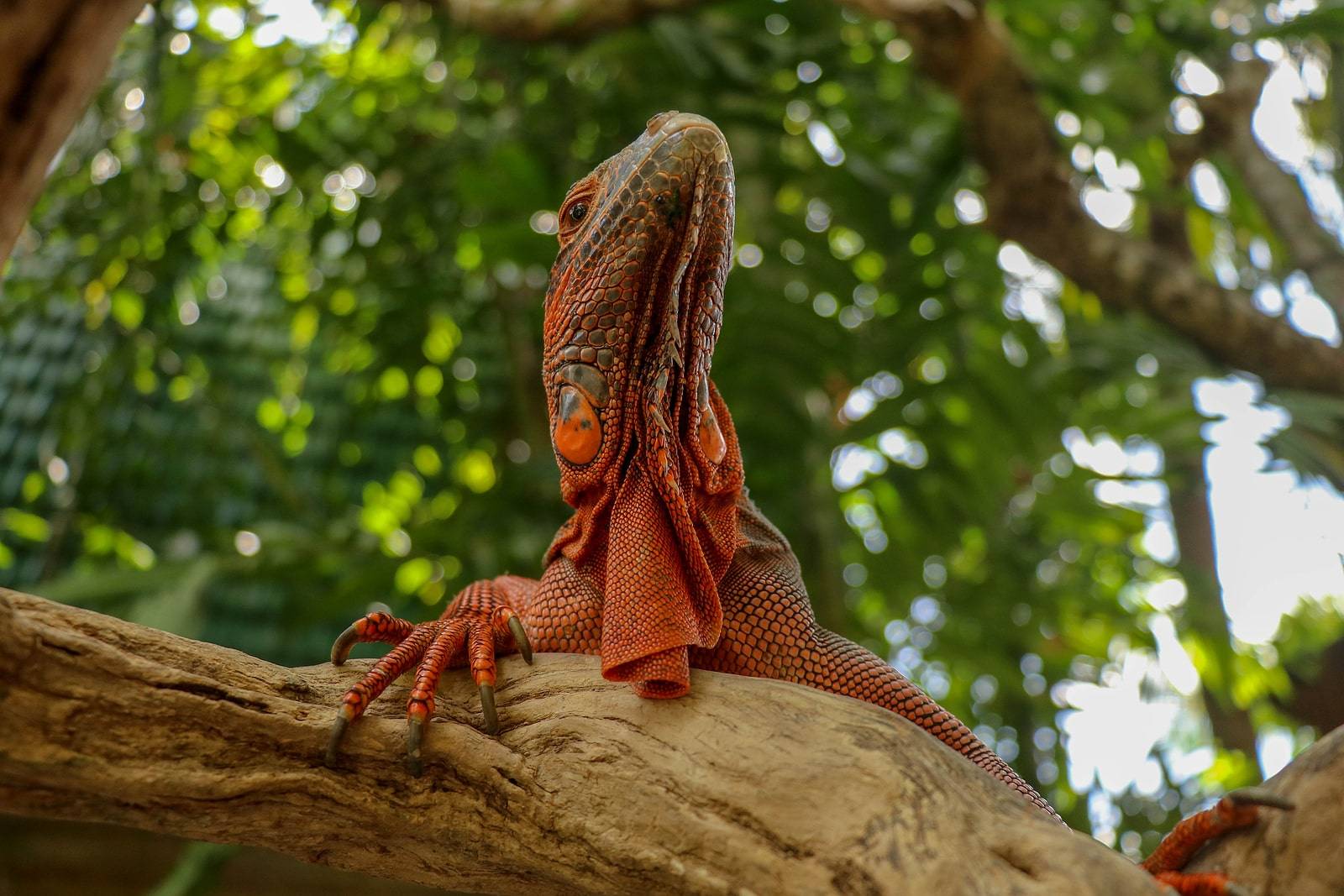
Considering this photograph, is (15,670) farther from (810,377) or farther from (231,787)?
(810,377)

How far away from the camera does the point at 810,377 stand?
4020 millimetres

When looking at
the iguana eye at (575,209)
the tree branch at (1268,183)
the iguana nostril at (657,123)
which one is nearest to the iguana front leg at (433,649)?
the iguana eye at (575,209)

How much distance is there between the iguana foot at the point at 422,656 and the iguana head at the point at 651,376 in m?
0.20

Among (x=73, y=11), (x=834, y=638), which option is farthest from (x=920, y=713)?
(x=73, y=11)

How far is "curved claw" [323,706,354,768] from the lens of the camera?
61.9 inches

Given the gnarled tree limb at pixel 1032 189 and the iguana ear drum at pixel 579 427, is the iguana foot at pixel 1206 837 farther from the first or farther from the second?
the gnarled tree limb at pixel 1032 189

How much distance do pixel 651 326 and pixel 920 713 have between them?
2.66 feet

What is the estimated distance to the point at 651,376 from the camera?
1866 millimetres

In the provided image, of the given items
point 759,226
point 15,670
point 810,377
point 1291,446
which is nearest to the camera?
point 15,670

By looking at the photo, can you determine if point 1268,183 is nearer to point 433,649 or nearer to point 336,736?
point 433,649

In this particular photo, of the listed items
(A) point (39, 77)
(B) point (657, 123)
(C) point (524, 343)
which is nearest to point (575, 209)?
(B) point (657, 123)

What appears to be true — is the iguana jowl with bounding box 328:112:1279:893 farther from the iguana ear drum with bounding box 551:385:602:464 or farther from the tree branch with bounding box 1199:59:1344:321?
the tree branch with bounding box 1199:59:1344:321

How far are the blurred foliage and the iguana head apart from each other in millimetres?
1929

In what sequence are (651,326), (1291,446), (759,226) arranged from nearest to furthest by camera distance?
(651,326)
(1291,446)
(759,226)
